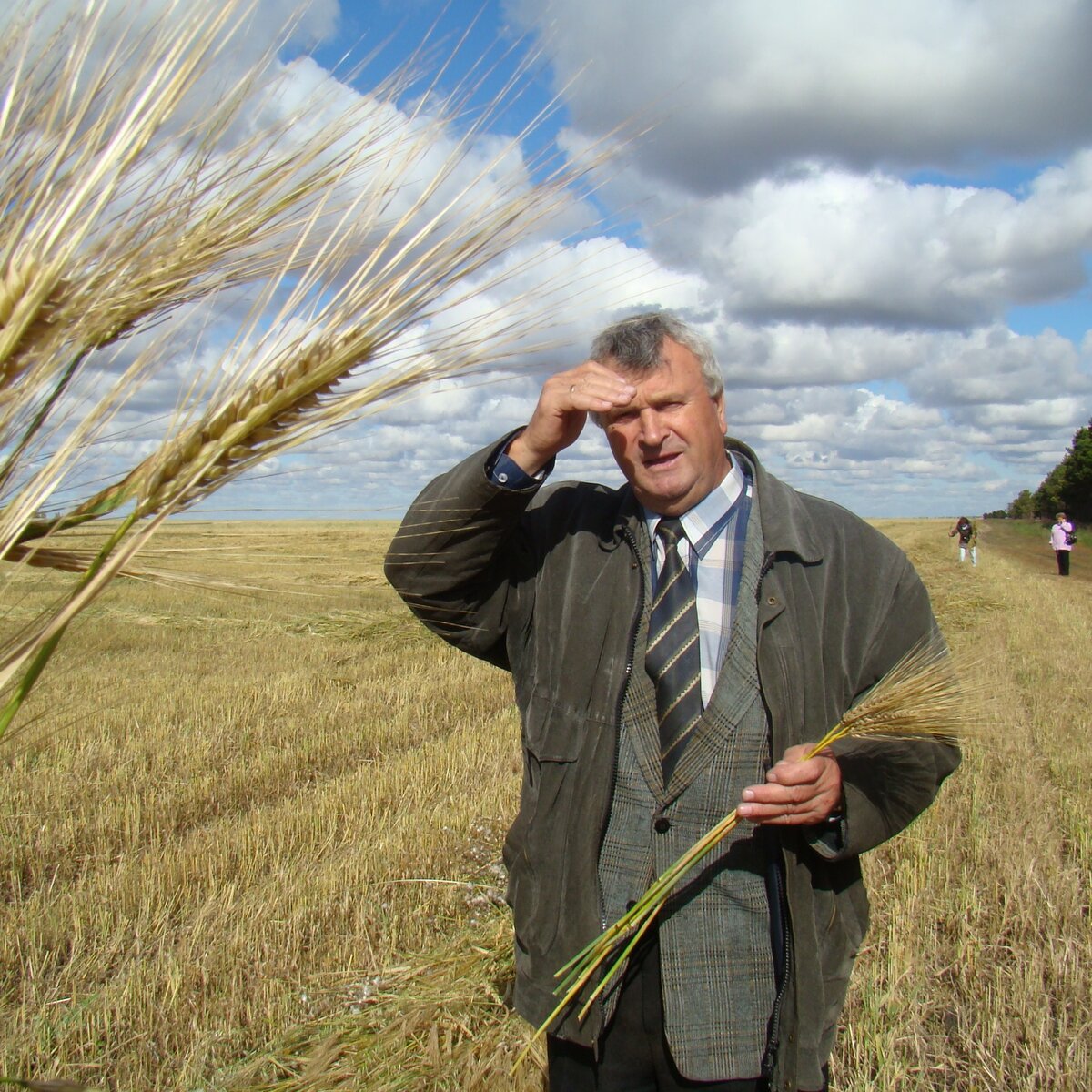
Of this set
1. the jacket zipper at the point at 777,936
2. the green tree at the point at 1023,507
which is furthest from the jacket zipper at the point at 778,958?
the green tree at the point at 1023,507

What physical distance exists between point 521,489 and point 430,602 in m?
0.39

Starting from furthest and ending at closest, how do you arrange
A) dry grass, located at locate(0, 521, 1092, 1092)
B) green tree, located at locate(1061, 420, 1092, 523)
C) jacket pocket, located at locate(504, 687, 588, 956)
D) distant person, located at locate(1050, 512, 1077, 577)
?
1. green tree, located at locate(1061, 420, 1092, 523)
2. distant person, located at locate(1050, 512, 1077, 577)
3. dry grass, located at locate(0, 521, 1092, 1092)
4. jacket pocket, located at locate(504, 687, 588, 956)

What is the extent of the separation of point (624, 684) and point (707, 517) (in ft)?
1.65

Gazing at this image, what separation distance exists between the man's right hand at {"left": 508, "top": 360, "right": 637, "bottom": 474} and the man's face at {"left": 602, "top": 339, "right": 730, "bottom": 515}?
20 cm

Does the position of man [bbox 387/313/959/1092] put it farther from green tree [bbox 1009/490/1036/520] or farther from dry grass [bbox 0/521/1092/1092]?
green tree [bbox 1009/490/1036/520]

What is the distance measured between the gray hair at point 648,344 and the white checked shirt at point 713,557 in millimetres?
292

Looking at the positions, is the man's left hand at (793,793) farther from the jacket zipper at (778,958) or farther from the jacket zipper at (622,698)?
the jacket zipper at (622,698)

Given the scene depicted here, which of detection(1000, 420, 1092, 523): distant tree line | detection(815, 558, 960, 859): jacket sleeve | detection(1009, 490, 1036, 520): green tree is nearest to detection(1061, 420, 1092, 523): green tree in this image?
detection(1000, 420, 1092, 523): distant tree line

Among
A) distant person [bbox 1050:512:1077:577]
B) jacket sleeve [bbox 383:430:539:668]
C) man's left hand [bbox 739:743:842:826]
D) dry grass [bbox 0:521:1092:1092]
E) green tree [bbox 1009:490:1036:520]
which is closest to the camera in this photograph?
man's left hand [bbox 739:743:842:826]

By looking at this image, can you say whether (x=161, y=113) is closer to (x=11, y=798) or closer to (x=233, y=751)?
(x=11, y=798)

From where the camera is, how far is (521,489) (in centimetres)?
223

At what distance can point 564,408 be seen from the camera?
216 centimetres

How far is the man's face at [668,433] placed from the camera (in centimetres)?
241

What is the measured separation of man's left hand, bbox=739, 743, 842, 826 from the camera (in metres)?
2.09
